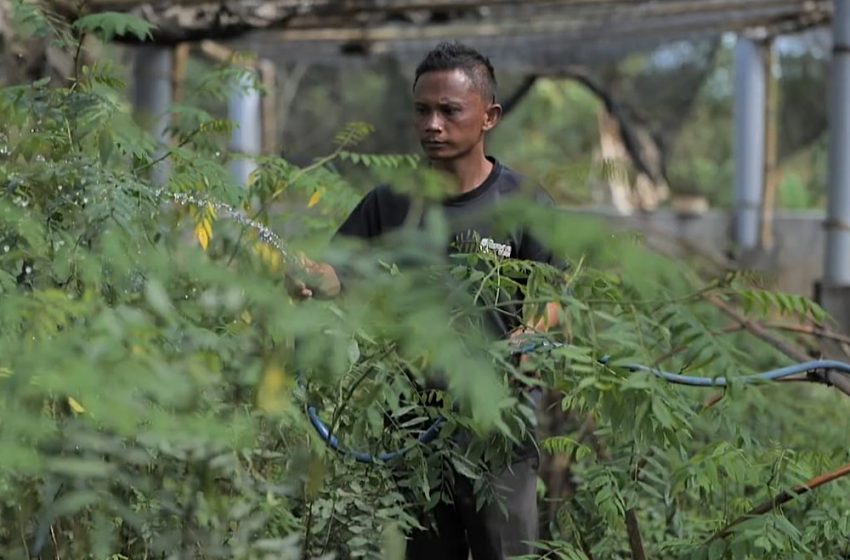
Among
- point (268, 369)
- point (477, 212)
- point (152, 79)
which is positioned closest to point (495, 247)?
point (477, 212)

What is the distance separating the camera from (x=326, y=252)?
6.81ft

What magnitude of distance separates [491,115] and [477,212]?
0.51 meters

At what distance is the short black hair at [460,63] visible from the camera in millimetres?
3578

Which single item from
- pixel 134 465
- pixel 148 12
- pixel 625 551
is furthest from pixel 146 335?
pixel 148 12

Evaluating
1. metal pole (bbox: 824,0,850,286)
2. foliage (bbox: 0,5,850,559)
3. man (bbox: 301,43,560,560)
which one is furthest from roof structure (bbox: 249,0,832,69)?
foliage (bbox: 0,5,850,559)

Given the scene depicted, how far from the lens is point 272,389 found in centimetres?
208

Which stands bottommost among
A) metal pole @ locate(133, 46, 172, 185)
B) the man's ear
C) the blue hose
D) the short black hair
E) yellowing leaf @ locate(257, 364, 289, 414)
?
the blue hose

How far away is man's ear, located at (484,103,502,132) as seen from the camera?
368 cm

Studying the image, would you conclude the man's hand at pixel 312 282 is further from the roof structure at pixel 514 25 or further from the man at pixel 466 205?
the roof structure at pixel 514 25

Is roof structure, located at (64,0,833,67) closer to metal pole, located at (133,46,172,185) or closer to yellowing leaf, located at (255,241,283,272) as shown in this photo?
metal pole, located at (133,46,172,185)

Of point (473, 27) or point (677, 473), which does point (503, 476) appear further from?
point (473, 27)

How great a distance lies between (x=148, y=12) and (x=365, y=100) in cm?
1697

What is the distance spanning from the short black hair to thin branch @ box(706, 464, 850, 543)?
4.27ft

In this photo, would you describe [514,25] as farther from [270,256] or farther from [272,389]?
[272,389]
